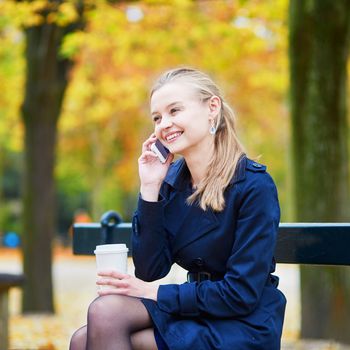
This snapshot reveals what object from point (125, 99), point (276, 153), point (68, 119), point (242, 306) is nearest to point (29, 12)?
point (242, 306)

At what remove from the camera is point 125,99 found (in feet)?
64.4

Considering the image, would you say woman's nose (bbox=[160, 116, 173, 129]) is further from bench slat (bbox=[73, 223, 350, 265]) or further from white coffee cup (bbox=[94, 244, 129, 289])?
bench slat (bbox=[73, 223, 350, 265])

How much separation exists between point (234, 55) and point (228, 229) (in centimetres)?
1072

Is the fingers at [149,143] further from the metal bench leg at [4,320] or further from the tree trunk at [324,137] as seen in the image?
the tree trunk at [324,137]

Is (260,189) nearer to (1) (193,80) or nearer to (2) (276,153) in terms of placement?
(1) (193,80)

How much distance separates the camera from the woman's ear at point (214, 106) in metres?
3.07

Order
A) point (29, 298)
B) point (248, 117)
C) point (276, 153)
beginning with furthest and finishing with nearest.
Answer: point (276, 153)
point (248, 117)
point (29, 298)

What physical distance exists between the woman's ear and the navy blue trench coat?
224 mm

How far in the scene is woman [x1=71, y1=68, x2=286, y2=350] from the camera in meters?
2.77

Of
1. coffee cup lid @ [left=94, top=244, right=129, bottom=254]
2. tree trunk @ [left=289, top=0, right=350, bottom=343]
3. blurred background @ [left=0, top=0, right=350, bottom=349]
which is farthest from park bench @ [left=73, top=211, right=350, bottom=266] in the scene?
tree trunk @ [left=289, top=0, right=350, bottom=343]

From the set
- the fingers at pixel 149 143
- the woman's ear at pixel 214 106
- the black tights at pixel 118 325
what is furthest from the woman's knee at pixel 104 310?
the woman's ear at pixel 214 106

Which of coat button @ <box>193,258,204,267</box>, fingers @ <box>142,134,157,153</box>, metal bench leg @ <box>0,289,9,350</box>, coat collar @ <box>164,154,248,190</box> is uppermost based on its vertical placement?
fingers @ <box>142,134,157,153</box>

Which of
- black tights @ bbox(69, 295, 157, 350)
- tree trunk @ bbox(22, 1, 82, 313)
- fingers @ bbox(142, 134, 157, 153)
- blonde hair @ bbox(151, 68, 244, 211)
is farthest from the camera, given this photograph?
tree trunk @ bbox(22, 1, 82, 313)

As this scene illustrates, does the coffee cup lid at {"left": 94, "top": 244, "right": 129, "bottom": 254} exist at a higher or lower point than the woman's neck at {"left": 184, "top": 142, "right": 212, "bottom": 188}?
lower
